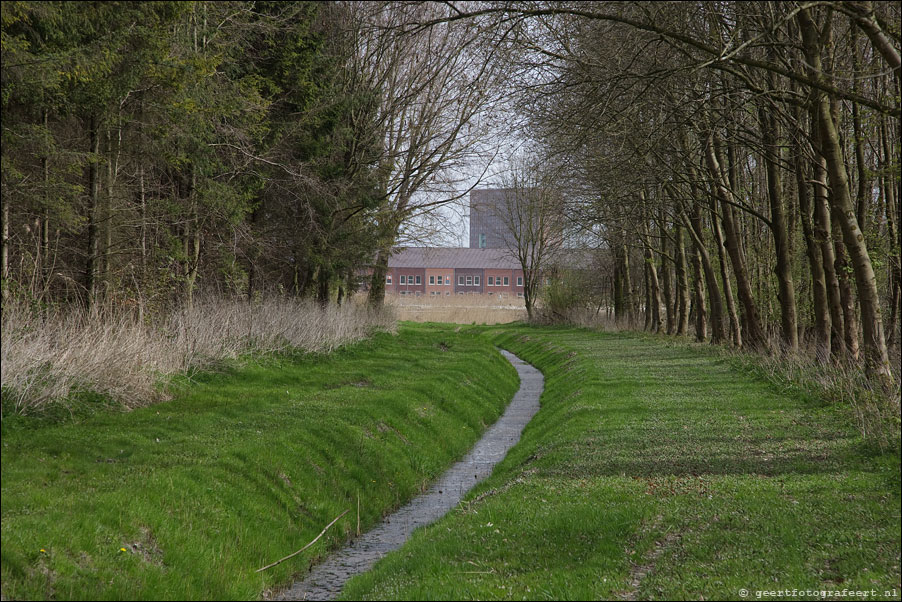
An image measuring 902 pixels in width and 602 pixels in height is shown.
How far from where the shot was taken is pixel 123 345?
13008 millimetres

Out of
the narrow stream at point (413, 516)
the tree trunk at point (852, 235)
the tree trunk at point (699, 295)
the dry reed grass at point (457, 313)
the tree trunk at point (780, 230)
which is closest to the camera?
the narrow stream at point (413, 516)

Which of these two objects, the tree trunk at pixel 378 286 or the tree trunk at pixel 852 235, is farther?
the tree trunk at pixel 378 286

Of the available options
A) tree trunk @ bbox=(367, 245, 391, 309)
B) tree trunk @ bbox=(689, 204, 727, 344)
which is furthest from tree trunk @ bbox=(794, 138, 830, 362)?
tree trunk @ bbox=(367, 245, 391, 309)

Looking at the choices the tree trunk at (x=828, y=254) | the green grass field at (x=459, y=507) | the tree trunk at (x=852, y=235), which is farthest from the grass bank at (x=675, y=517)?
the tree trunk at (x=828, y=254)

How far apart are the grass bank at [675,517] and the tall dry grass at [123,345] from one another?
5.34 m

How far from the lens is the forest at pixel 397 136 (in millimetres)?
11195

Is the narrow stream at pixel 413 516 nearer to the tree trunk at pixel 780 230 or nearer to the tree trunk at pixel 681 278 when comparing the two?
the tree trunk at pixel 780 230

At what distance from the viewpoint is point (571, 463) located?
1124 cm

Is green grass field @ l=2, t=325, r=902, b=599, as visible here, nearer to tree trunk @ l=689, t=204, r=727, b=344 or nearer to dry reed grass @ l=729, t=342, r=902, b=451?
dry reed grass @ l=729, t=342, r=902, b=451

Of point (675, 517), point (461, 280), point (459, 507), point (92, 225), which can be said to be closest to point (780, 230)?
point (459, 507)

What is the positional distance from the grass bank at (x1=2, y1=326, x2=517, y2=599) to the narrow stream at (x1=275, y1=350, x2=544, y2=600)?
25 centimetres

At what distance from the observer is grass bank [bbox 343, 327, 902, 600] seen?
6.20 metres

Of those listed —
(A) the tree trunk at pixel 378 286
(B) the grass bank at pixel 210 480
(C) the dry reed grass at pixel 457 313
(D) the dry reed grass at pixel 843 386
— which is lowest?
(B) the grass bank at pixel 210 480

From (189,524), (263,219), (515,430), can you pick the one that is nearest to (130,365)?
(189,524)
